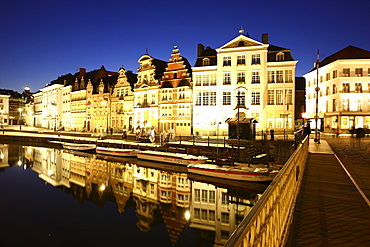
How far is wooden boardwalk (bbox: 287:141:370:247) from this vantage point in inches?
172

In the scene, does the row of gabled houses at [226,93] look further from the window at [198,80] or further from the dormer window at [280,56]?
the dormer window at [280,56]

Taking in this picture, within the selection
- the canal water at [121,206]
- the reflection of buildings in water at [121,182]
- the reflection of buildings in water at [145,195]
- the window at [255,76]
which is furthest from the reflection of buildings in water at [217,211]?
the window at [255,76]

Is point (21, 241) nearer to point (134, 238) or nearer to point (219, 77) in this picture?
point (134, 238)

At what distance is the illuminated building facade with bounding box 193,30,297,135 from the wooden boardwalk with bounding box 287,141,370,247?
23525 mm

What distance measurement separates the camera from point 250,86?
3228cm

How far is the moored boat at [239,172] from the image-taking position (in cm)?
1572

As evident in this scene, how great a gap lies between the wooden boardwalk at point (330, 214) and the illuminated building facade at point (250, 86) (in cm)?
2353

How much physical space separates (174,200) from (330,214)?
415 inches

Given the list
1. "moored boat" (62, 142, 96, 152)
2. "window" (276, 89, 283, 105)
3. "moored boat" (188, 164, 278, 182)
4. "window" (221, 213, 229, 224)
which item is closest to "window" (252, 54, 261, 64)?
"window" (276, 89, 283, 105)

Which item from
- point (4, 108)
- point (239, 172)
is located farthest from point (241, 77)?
point (4, 108)

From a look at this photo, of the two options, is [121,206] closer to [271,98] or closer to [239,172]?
[239,172]

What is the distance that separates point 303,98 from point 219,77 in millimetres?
29387

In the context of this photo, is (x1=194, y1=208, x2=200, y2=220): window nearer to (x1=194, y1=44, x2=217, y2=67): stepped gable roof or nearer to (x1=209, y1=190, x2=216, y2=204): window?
(x1=209, y1=190, x2=216, y2=204): window

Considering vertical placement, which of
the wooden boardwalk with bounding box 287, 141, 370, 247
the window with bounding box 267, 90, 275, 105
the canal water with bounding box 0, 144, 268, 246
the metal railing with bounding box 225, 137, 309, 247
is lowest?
the canal water with bounding box 0, 144, 268, 246
